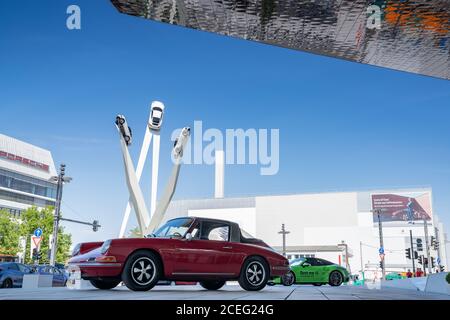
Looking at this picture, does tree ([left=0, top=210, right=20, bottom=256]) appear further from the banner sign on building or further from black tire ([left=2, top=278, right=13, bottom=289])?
the banner sign on building

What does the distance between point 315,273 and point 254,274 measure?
7990 mm

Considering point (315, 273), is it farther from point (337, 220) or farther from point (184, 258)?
point (337, 220)

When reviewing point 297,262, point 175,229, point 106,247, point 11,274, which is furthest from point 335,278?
point 11,274

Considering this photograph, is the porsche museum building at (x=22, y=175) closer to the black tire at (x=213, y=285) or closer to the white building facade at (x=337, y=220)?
the white building facade at (x=337, y=220)

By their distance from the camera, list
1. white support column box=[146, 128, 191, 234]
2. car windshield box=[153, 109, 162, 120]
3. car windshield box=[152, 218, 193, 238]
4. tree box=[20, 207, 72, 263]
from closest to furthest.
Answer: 1. car windshield box=[152, 218, 193, 238]
2. white support column box=[146, 128, 191, 234]
3. car windshield box=[153, 109, 162, 120]
4. tree box=[20, 207, 72, 263]

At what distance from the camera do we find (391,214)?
75000 mm

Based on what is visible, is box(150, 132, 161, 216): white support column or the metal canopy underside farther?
box(150, 132, 161, 216): white support column

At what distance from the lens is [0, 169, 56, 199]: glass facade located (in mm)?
58625

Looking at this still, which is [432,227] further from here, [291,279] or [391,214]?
[291,279]

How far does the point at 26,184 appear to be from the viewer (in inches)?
2435

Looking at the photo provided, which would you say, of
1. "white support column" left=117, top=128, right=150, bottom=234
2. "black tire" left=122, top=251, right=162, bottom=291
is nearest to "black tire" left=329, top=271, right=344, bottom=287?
"black tire" left=122, top=251, right=162, bottom=291

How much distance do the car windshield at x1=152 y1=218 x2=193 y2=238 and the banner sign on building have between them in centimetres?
7097
